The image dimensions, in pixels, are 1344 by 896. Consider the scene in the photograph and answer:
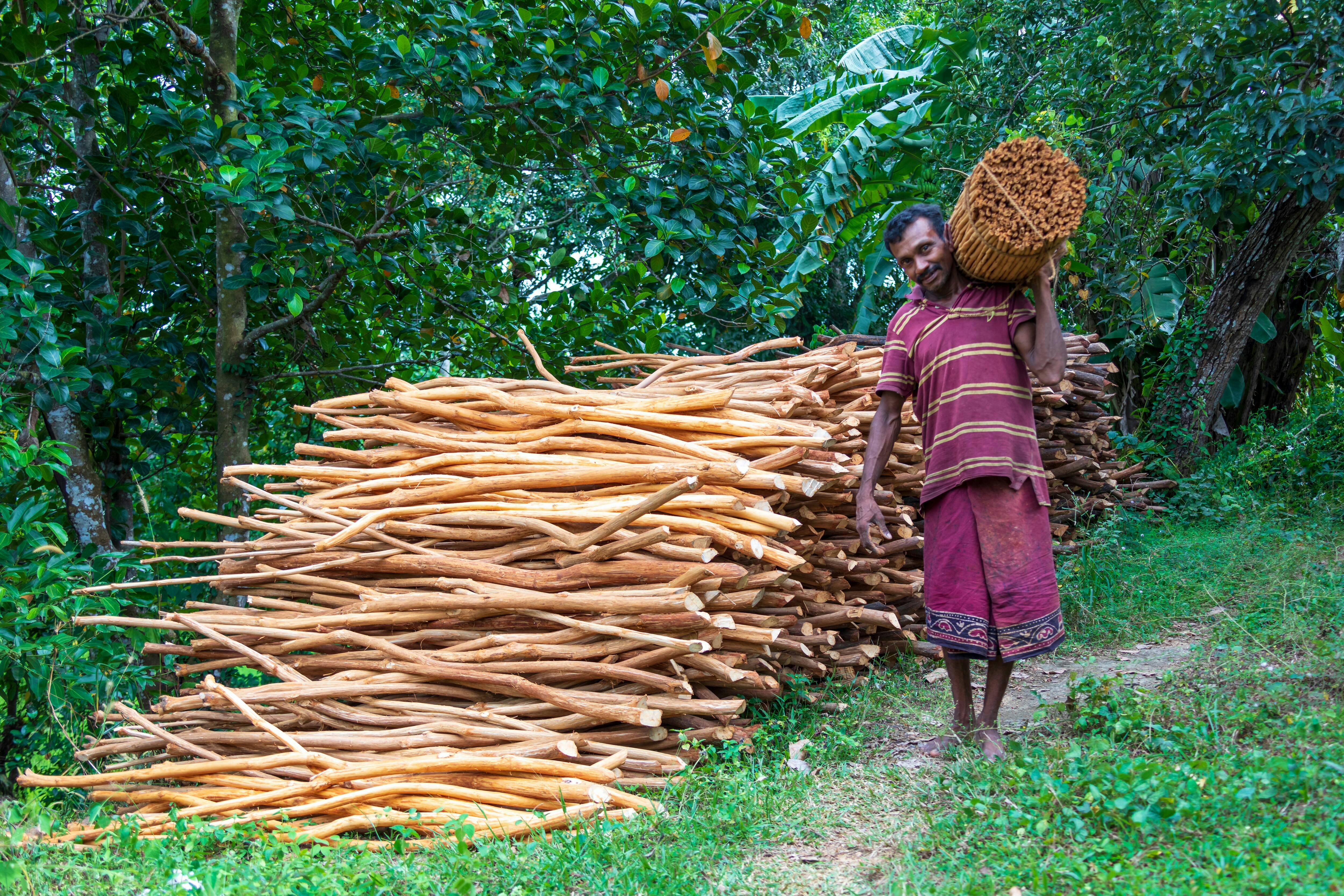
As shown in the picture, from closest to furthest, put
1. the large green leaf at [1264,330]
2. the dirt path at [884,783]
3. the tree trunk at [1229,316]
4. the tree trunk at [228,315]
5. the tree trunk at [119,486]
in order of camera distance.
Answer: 1. the dirt path at [884,783]
2. the tree trunk at [228,315]
3. the tree trunk at [119,486]
4. the tree trunk at [1229,316]
5. the large green leaf at [1264,330]

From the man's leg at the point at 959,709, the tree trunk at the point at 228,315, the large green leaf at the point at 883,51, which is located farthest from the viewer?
the large green leaf at the point at 883,51

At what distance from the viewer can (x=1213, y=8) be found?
521 cm

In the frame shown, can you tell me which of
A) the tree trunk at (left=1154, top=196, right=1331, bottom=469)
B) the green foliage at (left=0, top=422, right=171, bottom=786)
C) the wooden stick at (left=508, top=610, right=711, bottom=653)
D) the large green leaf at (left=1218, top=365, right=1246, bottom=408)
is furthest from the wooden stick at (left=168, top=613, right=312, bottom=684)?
the large green leaf at (left=1218, top=365, right=1246, bottom=408)

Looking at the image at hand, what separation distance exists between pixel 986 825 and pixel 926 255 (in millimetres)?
1968

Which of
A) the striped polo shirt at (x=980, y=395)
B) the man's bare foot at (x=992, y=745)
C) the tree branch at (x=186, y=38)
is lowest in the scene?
the man's bare foot at (x=992, y=745)

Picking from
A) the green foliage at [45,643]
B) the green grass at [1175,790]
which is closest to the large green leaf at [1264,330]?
the green grass at [1175,790]

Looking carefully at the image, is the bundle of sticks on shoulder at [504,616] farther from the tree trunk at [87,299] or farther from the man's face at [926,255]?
the tree trunk at [87,299]

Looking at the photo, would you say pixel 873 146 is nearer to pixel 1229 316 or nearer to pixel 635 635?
pixel 1229 316

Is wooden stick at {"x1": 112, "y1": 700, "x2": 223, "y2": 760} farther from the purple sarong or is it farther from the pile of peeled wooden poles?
the purple sarong

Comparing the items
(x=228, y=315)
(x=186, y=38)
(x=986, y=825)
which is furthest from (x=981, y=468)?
(x=186, y=38)

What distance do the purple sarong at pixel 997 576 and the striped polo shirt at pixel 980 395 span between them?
2.8 inches

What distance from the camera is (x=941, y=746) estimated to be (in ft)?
11.1

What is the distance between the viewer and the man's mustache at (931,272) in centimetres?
335

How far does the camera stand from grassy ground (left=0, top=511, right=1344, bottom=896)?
2320 millimetres
